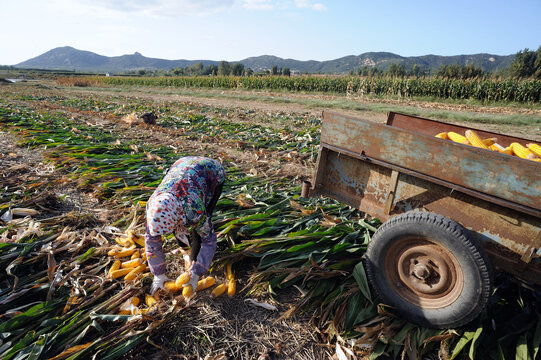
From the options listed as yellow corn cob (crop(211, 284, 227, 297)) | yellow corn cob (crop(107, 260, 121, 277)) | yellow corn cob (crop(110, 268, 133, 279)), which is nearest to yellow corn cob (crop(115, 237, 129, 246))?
yellow corn cob (crop(107, 260, 121, 277))

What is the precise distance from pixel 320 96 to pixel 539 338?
23224mm

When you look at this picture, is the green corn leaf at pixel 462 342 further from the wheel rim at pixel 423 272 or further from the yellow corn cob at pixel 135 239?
the yellow corn cob at pixel 135 239

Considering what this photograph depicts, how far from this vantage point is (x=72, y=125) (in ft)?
28.8

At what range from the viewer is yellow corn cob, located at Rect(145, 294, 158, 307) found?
2.33 metres

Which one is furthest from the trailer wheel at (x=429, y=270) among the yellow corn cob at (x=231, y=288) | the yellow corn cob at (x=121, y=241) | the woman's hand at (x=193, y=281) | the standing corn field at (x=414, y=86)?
the standing corn field at (x=414, y=86)

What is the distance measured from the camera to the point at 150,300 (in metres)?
2.35

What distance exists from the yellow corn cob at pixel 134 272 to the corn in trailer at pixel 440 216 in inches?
80.3

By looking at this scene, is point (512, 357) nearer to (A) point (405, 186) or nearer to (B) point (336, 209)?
(A) point (405, 186)

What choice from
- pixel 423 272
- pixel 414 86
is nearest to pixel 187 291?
pixel 423 272

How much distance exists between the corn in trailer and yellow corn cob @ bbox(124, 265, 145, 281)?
204 cm

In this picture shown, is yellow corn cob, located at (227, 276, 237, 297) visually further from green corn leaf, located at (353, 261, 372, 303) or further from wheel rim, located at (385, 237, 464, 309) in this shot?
wheel rim, located at (385, 237, 464, 309)

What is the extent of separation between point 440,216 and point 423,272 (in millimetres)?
439

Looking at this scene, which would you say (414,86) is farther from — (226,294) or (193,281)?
(193,281)

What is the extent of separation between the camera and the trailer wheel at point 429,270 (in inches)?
72.8
